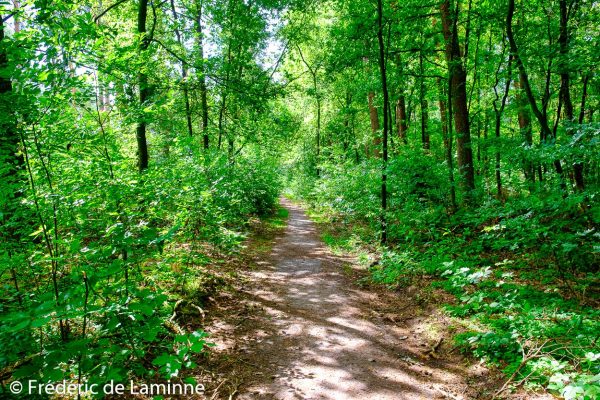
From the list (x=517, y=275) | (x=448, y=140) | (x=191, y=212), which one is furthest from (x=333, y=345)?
(x=448, y=140)

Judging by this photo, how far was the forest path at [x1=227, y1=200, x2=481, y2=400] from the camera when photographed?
3.82 metres

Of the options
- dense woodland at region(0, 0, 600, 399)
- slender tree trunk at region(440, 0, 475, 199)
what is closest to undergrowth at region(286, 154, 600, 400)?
dense woodland at region(0, 0, 600, 399)

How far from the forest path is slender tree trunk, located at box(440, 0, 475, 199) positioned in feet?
16.4

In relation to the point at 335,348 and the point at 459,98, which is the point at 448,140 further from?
the point at 335,348

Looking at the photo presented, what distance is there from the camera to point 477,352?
13.7 ft

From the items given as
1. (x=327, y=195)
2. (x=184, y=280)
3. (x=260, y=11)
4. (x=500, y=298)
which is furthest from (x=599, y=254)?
(x=260, y=11)

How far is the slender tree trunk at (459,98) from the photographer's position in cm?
963

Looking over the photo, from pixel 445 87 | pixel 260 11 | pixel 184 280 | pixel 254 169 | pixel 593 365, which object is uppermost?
pixel 260 11

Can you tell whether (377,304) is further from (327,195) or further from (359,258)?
(327,195)

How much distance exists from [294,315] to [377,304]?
1638mm

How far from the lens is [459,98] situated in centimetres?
988

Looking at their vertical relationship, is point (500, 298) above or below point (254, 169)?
below

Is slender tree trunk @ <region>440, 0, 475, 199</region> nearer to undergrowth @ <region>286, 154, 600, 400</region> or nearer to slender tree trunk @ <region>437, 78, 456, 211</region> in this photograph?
slender tree trunk @ <region>437, 78, 456, 211</region>

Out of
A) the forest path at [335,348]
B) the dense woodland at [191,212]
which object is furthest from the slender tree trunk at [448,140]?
the forest path at [335,348]
